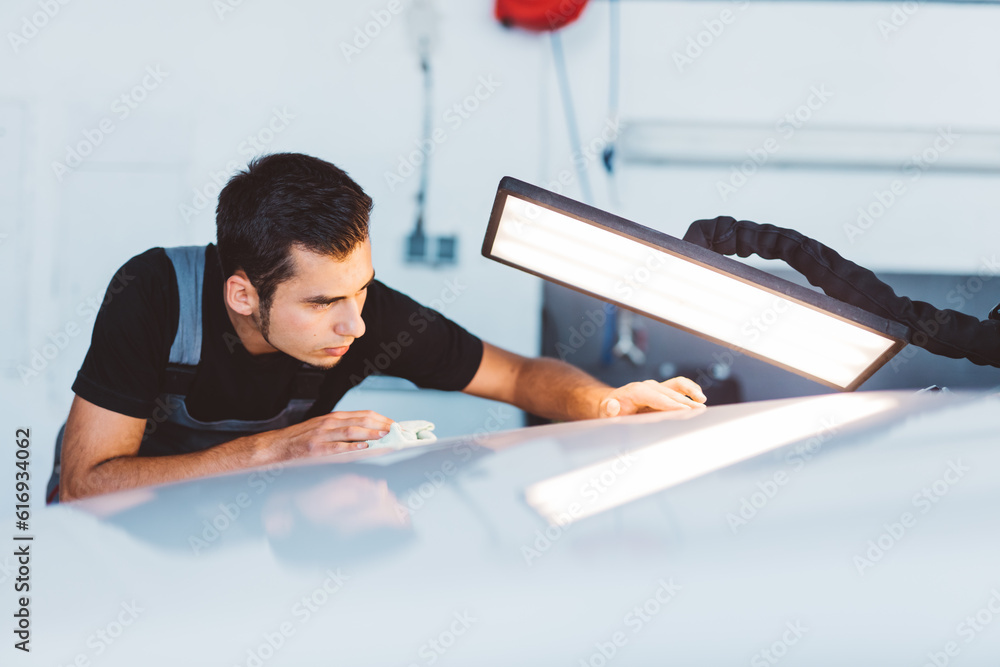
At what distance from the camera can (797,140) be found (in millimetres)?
1809

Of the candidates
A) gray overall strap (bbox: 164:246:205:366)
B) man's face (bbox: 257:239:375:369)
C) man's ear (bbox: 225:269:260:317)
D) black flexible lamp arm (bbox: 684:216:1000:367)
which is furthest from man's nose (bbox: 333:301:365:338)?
black flexible lamp arm (bbox: 684:216:1000:367)

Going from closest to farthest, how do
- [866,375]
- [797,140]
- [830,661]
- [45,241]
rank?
[830,661]
[866,375]
[797,140]
[45,241]

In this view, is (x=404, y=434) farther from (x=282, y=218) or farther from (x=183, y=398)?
(x=183, y=398)

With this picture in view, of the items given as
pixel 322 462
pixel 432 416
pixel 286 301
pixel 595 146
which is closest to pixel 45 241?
pixel 432 416

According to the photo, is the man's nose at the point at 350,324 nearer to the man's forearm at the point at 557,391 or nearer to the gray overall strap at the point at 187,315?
the gray overall strap at the point at 187,315

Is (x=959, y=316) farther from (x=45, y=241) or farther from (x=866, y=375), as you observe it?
(x=45, y=241)

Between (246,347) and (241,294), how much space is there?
125 mm

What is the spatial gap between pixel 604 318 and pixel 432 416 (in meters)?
0.56

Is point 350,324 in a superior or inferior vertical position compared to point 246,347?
superior

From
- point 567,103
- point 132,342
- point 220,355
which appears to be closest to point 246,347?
point 220,355

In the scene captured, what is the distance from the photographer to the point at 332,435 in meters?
0.87

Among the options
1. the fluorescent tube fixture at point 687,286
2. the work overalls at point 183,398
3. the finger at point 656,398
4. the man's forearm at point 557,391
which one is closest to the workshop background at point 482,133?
the man's forearm at point 557,391

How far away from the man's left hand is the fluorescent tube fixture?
164 mm

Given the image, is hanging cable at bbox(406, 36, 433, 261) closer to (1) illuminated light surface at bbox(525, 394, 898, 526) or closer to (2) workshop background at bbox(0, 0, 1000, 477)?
(2) workshop background at bbox(0, 0, 1000, 477)
